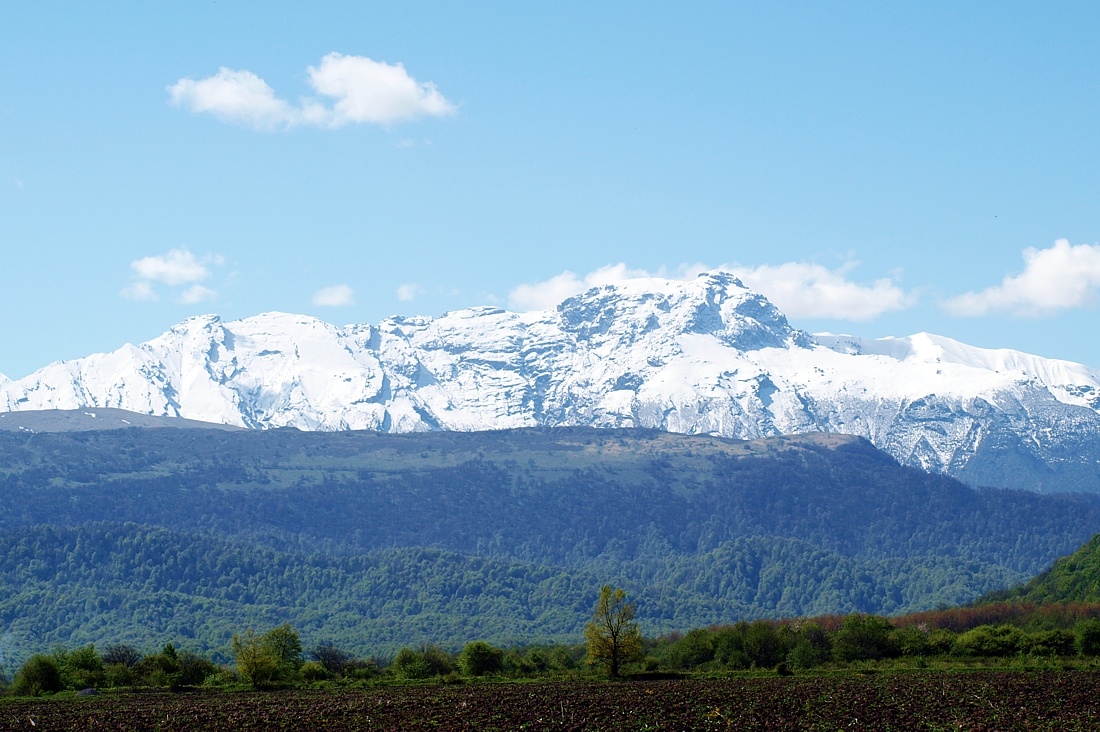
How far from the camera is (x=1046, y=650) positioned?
190250mm

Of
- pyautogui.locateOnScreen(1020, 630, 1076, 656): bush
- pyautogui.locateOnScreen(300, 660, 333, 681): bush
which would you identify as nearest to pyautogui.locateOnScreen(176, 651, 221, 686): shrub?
pyautogui.locateOnScreen(300, 660, 333, 681): bush

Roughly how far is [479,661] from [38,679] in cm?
5744

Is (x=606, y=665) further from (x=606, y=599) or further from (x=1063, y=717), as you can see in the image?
(x=1063, y=717)

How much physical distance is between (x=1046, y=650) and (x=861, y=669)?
3330cm

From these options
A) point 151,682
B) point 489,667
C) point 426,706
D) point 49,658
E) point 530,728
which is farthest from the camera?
Answer: point 489,667

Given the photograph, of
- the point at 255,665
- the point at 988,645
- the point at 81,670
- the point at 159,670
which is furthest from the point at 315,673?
the point at 988,645

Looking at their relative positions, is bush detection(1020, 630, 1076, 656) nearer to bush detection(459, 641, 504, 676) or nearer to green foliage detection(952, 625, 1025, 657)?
green foliage detection(952, 625, 1025, 657)

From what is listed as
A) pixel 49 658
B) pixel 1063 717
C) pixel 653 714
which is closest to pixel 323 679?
pixel 49 658

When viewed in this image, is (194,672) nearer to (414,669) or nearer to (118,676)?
(118,676)

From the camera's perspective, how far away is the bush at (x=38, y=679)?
Result: 507ft

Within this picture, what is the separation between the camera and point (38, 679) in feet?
511

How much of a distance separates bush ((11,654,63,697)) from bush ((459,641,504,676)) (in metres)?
52.5

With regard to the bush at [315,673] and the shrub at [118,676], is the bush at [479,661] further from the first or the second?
the shrub at [118,676]

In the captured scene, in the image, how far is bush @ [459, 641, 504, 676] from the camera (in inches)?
7402
